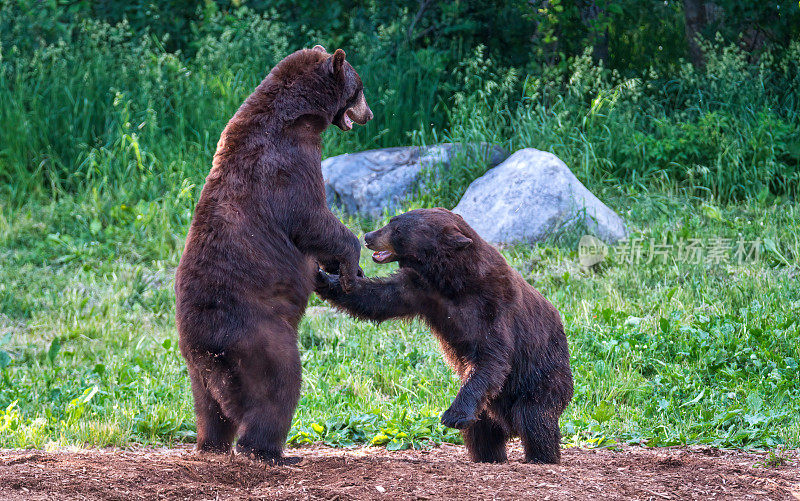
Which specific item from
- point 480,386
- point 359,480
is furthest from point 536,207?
point 359,480

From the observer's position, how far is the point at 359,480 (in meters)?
3.85

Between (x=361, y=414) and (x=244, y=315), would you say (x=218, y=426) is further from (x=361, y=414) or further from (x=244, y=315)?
(x=361, y=414)

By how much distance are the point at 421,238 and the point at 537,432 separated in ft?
3.74

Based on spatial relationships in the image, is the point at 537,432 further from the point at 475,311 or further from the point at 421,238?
the point at 421,238

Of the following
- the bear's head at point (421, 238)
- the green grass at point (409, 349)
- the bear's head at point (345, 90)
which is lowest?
the green grass at point (409, 349)

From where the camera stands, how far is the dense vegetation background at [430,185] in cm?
609

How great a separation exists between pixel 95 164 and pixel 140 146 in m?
0.63

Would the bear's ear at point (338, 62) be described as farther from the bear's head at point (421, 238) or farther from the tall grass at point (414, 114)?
the tall grass at point (414, 114)

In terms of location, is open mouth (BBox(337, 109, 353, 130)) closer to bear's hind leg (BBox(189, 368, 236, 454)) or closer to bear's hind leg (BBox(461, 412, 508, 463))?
bear's hind leg (BBox(189, 368, 236, 454))

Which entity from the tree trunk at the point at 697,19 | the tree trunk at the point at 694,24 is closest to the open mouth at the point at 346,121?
the tree trunk at the point at 697,19

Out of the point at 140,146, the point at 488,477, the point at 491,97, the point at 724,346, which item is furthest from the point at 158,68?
the point at 488,477

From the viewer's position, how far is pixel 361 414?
587cm

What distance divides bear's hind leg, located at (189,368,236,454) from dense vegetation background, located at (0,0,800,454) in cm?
135

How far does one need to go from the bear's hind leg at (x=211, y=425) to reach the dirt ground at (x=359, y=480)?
0.22 feet
